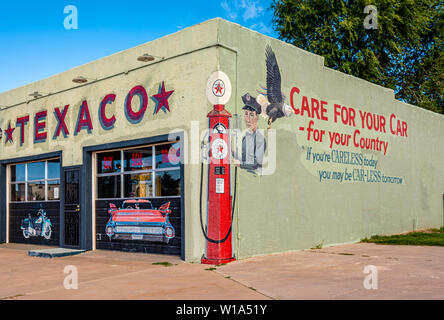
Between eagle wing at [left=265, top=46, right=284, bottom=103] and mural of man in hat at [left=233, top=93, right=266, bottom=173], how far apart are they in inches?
23.5

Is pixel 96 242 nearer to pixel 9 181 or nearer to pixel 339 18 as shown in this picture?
pixel 9 181

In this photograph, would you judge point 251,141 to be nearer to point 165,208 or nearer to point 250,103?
point 250,103

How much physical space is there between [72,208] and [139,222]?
9.33 feet

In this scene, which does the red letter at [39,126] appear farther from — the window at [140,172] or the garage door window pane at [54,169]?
the window at [140,172]

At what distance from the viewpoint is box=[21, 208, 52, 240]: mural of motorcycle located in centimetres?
1530

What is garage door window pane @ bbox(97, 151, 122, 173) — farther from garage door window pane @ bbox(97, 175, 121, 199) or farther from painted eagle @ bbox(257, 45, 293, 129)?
painted eagle @ bbox(257, 45, 293, 129)

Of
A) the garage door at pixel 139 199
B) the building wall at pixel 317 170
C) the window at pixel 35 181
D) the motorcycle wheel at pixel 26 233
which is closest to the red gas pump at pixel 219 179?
the building wall at pixel 317 170

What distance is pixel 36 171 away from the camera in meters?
16.0

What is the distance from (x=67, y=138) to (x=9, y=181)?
4.31 meters

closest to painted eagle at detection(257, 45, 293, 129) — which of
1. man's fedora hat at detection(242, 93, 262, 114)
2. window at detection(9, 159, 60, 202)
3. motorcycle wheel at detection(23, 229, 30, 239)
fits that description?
man's fedora hat at detection(242, 93, 262, 114)

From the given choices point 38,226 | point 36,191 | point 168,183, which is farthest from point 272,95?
point 38,226
